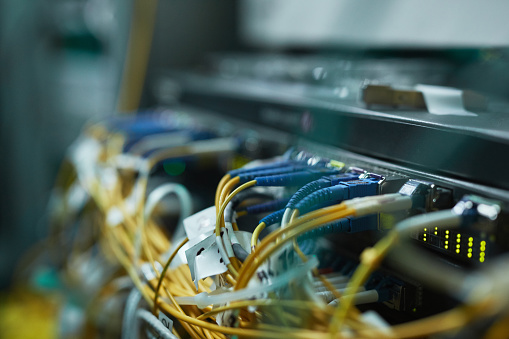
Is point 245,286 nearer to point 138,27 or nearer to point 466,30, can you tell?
point 466,30

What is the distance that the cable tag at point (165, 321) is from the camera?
483mm

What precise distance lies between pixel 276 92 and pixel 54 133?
1137mm

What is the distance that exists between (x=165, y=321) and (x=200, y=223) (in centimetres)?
11

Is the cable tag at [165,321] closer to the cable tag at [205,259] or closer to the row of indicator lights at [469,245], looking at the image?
the cable tag at [205,259]

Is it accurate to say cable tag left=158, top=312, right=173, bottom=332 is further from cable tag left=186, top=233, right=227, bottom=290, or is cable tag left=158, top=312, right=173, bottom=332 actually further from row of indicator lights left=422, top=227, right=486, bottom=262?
row of indicator lights left=422, top=227, right=486, bottom=262

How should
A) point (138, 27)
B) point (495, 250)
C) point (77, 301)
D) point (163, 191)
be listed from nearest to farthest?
point (495, 250), point (163, 191), point (77, 301), point (138, 27)

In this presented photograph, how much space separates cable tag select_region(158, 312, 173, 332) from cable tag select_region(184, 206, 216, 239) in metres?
0.09

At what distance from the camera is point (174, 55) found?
4.40 ft

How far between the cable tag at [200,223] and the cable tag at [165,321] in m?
0.09

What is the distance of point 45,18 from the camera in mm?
1568

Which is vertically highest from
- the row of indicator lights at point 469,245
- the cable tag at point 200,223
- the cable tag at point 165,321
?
the row of indicator lights at point 469,245

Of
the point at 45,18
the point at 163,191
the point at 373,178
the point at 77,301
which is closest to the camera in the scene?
the point at 373,178

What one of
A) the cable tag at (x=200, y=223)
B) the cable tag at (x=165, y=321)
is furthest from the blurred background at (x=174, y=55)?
the cable tag at (x=165, y=321)

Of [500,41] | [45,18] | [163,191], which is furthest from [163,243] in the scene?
[45,18]
